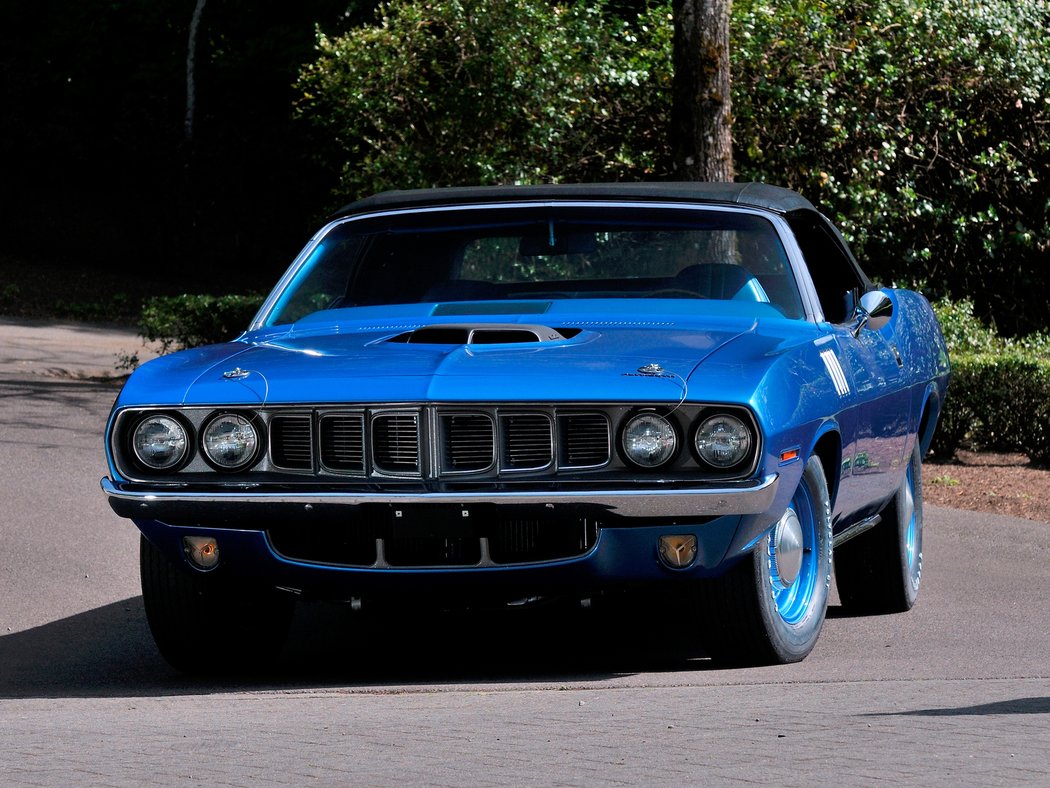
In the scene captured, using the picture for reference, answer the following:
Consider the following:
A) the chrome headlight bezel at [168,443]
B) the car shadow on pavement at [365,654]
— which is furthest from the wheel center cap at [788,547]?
the chrome headlight bezel at [168,443]

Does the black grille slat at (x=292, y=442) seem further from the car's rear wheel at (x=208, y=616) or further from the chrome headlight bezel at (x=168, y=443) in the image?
the car's rear wheel at (x=208, y=616)

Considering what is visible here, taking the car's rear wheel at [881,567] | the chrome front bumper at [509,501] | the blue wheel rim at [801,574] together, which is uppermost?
the chrome front bumper at [509,501]

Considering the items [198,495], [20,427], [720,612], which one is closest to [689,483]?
[720,612]

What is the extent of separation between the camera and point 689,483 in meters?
4.99

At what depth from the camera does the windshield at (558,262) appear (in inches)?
253

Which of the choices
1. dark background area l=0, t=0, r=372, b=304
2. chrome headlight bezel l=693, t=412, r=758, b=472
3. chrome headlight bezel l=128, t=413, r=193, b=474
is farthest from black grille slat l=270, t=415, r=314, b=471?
dark background area l=0, t=0, r=372, b=304

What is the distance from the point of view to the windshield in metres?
6.41

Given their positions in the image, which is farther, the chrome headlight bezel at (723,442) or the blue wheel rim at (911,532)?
the blue wheel rim at (911,532)

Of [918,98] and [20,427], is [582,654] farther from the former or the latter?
[918,98]

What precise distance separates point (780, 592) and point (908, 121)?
464 inches

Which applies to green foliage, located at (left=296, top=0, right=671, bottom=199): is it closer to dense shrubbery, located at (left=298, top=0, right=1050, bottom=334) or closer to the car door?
dense shrubbery, located at (left=298, top=0, right=1050, bottom=334)

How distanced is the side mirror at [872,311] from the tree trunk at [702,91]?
5969 millimetres

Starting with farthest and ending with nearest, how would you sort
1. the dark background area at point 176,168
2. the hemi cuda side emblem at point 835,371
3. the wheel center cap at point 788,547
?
the dark background area at point 176,168 < the hemi cuda side emblem at point 835,371 < the wheel center cap at point 788,547

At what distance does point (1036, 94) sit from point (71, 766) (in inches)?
576
